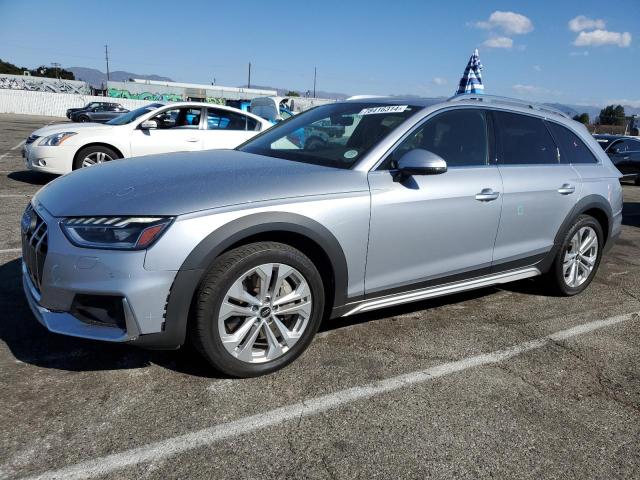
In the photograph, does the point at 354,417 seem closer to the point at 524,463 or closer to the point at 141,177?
the point at 524,463

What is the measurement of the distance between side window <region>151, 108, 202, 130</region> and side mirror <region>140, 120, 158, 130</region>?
270 mm

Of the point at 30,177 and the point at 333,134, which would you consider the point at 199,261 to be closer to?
the point at 333,134

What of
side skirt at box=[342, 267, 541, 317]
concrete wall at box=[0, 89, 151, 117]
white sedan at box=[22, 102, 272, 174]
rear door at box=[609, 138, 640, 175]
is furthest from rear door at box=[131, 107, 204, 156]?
concrete wall at box=[0, 89, 151, 117]

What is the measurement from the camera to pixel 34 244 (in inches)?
109

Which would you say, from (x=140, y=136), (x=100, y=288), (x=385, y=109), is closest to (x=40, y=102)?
(x=140, y=136)

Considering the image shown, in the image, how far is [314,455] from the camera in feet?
7.55

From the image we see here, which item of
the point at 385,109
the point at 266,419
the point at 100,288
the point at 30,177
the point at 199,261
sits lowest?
the point at 30,177

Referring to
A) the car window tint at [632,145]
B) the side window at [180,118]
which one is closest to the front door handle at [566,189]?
the side window at [180,118]

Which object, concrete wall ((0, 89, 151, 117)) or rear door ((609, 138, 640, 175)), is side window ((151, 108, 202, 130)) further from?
concrete wall ((0, 89, 151, 117))

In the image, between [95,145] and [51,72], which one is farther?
[51,72]

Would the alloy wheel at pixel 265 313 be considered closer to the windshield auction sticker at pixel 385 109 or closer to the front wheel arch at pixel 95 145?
the windshield auction sticker at pixel 385 109

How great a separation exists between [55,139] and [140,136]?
1.27 meters

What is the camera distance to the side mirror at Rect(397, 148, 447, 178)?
3.13 metres

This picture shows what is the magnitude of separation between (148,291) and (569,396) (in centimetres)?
234
